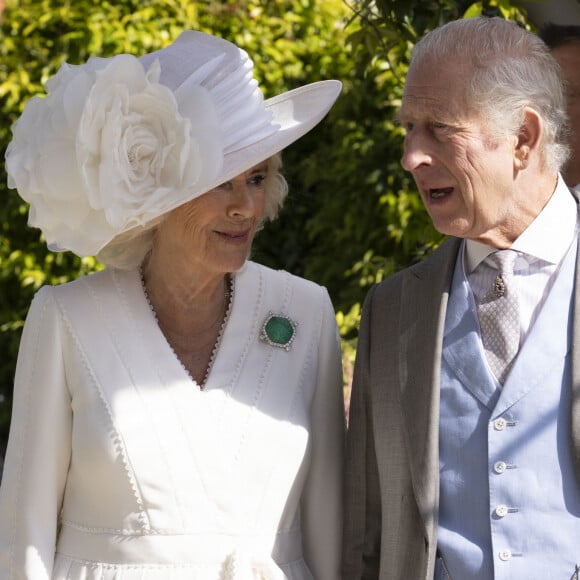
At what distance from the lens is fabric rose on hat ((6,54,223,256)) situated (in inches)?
114

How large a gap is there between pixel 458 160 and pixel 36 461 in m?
1.25

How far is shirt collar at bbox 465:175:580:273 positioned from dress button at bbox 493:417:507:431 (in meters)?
0.38

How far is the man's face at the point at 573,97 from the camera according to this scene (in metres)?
3.46

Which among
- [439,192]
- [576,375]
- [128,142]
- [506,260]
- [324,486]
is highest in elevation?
[128,142]

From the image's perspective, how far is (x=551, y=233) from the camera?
278 cm

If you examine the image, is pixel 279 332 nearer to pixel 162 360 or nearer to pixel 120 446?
pixel 162 360

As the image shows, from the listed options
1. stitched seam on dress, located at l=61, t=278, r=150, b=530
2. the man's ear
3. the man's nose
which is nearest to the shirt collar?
the man's ear

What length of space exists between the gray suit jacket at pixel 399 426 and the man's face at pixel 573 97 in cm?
65

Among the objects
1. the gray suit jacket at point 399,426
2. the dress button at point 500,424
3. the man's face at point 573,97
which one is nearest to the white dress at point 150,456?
the gray suit jacket at point 399,426

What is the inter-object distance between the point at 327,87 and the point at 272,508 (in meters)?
1.09

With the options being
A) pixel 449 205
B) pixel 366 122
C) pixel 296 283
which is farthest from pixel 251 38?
pixel 449 205

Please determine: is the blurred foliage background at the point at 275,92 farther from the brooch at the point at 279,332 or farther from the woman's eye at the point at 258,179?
the woman's eye at the point at 258,179

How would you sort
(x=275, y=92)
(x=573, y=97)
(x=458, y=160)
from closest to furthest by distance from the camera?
(x=458, y=160) < (x=573, y=97) < (x=275, y=92)

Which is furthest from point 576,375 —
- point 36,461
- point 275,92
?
point 275,92
